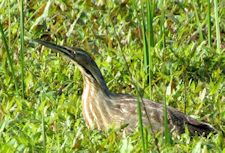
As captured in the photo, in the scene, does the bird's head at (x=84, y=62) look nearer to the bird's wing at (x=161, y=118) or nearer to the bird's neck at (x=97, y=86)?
the bird's neck at (x=97, y=86)

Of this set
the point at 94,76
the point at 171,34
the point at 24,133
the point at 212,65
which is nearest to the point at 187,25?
the point at 171,34

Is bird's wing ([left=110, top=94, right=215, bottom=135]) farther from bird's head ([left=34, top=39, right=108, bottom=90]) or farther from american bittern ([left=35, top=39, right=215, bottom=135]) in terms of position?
bird's head ([left=34, top=39, right=108, bottom=90])

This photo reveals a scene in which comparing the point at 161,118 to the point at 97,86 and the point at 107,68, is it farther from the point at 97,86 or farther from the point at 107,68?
the point at 107,68

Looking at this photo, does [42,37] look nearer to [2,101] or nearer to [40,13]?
[40,13]

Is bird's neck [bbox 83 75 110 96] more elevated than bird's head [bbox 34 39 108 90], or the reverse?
bird's head [bbox 34 39 108 90]

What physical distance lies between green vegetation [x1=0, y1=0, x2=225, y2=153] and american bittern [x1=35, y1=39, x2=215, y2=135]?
109 mm

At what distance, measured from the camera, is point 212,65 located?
321 inches

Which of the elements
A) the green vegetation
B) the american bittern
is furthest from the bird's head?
the green vegetation

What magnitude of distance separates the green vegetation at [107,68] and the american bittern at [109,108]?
11 centimetres

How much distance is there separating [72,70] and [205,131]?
4.75ft

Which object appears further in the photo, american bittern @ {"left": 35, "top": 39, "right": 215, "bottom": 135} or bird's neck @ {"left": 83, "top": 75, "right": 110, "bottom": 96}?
bird's neck @ {"left": 83, "top": 75, "right": 110, "bottom": 96}

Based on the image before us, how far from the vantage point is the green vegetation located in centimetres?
655

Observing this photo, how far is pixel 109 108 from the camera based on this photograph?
23.9 ft

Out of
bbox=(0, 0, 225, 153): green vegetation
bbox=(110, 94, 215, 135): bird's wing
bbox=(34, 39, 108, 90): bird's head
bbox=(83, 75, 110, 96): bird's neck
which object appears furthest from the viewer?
bbox=(83, 75, 110, 96): bird's neck
